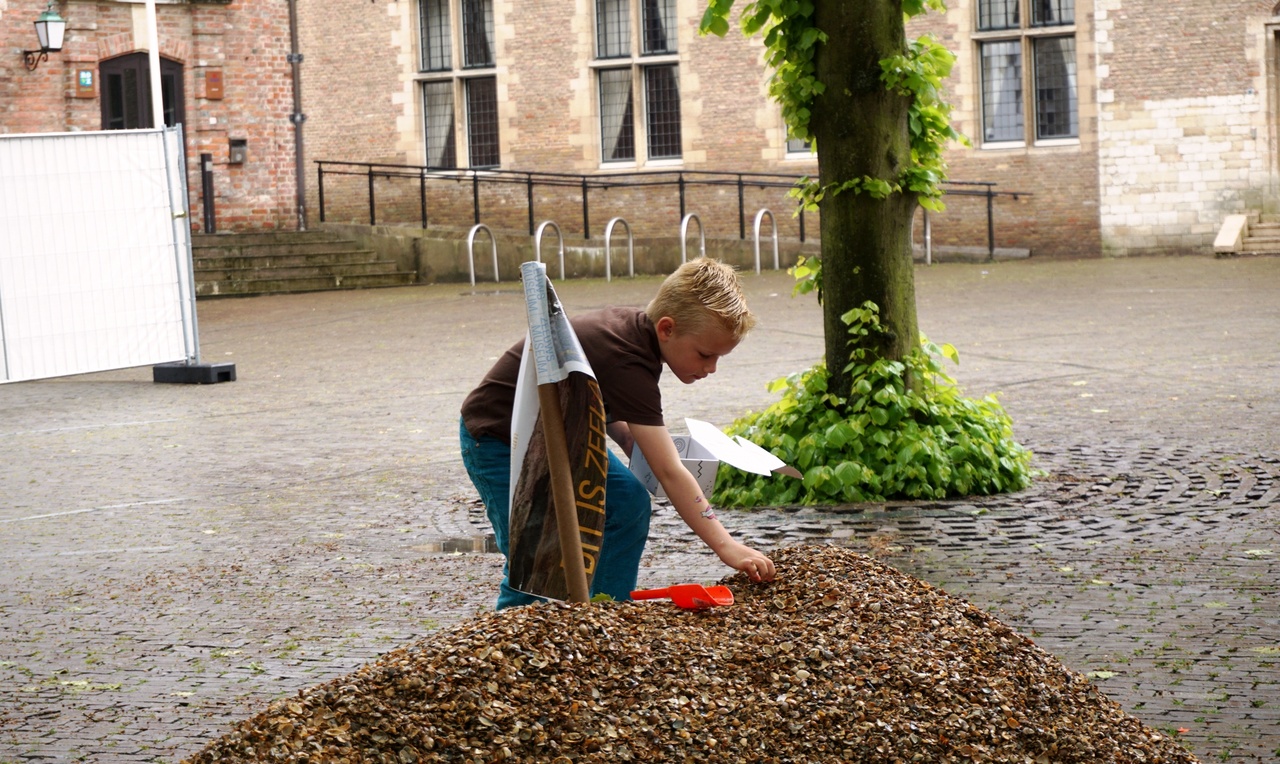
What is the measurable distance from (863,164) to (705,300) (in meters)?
3.56

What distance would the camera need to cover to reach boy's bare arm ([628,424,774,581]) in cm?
409

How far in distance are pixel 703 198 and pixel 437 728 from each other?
25.4m

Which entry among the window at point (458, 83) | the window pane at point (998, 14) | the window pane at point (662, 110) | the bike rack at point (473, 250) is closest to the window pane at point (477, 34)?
the window at point (458, 83)

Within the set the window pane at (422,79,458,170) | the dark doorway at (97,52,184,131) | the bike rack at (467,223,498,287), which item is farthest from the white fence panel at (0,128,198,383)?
the window pane at (422,79,458,170)

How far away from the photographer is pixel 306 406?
11453 mm

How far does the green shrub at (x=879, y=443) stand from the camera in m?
7.30

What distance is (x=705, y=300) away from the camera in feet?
13.4

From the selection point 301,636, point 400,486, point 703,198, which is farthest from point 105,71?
point 301,636

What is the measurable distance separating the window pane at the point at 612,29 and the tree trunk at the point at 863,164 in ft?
72.8

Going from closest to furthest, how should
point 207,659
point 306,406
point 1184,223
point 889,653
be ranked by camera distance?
point 889,653
point 207,659
point 306,406
point 1184,223

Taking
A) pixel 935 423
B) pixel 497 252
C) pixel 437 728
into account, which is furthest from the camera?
pixel 497 252

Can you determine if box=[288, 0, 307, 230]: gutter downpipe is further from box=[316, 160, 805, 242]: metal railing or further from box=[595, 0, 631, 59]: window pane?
box=[595, 0, 631, 59]: window pane

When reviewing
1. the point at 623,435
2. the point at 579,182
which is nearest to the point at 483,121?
the point at 579,182

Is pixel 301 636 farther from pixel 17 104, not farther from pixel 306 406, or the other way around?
pixel 17 104
